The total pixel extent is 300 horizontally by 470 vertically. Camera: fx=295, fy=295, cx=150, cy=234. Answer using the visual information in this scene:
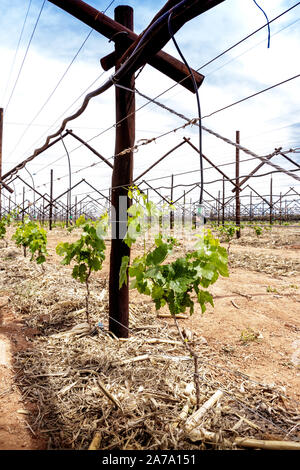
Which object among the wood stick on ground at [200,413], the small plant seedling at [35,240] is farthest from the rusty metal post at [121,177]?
the small plant seedling at [35,240]

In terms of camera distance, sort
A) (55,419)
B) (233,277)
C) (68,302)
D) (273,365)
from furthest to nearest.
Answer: (233,277), (68,302), (273,365), (55,419)

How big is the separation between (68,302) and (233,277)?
390 cm

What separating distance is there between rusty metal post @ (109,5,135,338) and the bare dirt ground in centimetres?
78

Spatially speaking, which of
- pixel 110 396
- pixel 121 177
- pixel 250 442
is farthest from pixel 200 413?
pixel 121 177

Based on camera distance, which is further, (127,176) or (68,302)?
(68,302)

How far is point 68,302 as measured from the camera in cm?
435

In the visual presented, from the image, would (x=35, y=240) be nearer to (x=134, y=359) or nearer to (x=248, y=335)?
(x=134, y=359)

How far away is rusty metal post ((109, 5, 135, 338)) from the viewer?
310 centimetres

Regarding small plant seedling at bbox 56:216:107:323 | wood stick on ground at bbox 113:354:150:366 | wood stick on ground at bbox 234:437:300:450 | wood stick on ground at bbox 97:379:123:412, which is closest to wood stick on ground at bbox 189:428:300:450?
wood stick on ground at bbox 234:437:300:450

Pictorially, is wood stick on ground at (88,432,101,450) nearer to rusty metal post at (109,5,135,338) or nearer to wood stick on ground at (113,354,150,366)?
wood stick on ground at (113,354,150,366)

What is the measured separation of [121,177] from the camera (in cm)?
321

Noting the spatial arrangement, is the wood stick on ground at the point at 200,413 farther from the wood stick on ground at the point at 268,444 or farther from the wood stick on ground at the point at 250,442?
the wood stick on ground at the point at 268,444
